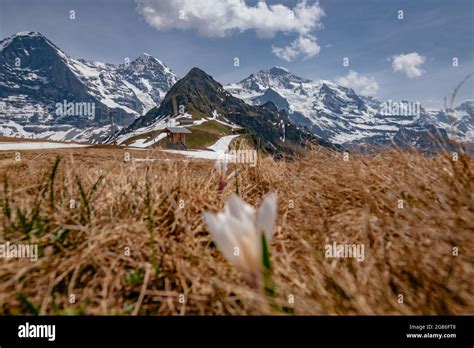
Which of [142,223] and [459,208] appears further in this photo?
[142,223]

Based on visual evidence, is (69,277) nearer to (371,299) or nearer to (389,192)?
(371,299)

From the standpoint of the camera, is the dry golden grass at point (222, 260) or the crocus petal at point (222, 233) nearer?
the crocus petal at point (222, 233)

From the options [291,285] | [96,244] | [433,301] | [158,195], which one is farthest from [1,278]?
[433,301]

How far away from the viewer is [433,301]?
1565mm

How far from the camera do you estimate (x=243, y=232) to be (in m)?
1.31

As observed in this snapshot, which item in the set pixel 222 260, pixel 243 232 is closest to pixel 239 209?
pixel 243 232

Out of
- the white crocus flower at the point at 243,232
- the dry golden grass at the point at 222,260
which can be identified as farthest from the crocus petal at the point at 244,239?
the dry golden grass at the point at 222,260

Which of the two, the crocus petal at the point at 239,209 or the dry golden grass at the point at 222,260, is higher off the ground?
the crocus petal at the point at 239,209

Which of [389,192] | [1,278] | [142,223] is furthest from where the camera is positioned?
[389,192]

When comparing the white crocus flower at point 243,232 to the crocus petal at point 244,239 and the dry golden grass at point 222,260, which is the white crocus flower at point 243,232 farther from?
the dry golden grass at point 222,260

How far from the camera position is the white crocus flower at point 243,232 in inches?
51.4

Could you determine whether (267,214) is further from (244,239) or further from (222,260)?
(222,260)

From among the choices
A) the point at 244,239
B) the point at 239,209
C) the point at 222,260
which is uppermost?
the point at 239,209
